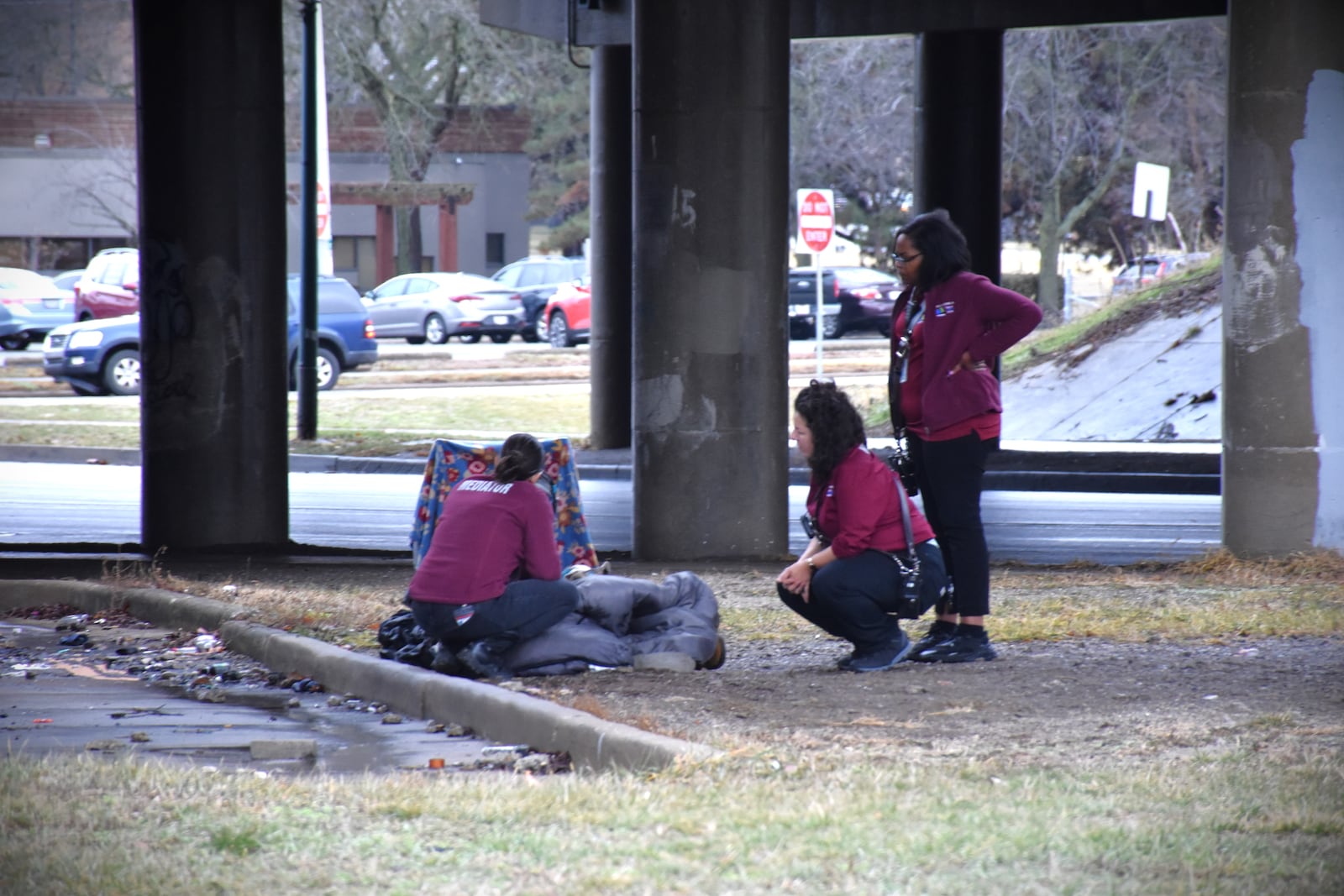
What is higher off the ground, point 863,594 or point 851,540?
point 851,540

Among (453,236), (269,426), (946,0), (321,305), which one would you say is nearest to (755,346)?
(269,426)

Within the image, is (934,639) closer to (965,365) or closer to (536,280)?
(965,365)

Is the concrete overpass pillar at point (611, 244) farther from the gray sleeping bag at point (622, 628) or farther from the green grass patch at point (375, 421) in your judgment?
the gray sleeping bag at point (622, 628)

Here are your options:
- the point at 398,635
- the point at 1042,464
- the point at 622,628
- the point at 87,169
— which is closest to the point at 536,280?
the point at 87,169

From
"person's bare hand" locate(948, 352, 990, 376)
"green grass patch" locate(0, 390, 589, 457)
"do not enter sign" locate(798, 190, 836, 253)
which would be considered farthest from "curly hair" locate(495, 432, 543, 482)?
"do not enter sign" locate(798, 190, 836, 253)

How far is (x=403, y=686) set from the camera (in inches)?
279

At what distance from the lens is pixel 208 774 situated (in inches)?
208

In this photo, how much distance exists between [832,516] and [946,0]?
1323cm

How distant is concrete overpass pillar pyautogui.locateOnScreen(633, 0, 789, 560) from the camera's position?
11.2 meters

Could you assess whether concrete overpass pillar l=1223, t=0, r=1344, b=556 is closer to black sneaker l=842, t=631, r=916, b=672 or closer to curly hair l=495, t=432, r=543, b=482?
black sneaker l=842, t=631, r=916, b=672

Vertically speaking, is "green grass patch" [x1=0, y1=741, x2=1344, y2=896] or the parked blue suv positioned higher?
the parked blue suv

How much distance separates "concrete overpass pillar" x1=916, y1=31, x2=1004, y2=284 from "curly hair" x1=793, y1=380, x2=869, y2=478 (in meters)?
13.2

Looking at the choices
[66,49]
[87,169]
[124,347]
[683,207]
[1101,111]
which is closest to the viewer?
[683,207]

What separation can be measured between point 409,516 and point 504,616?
8.40m
